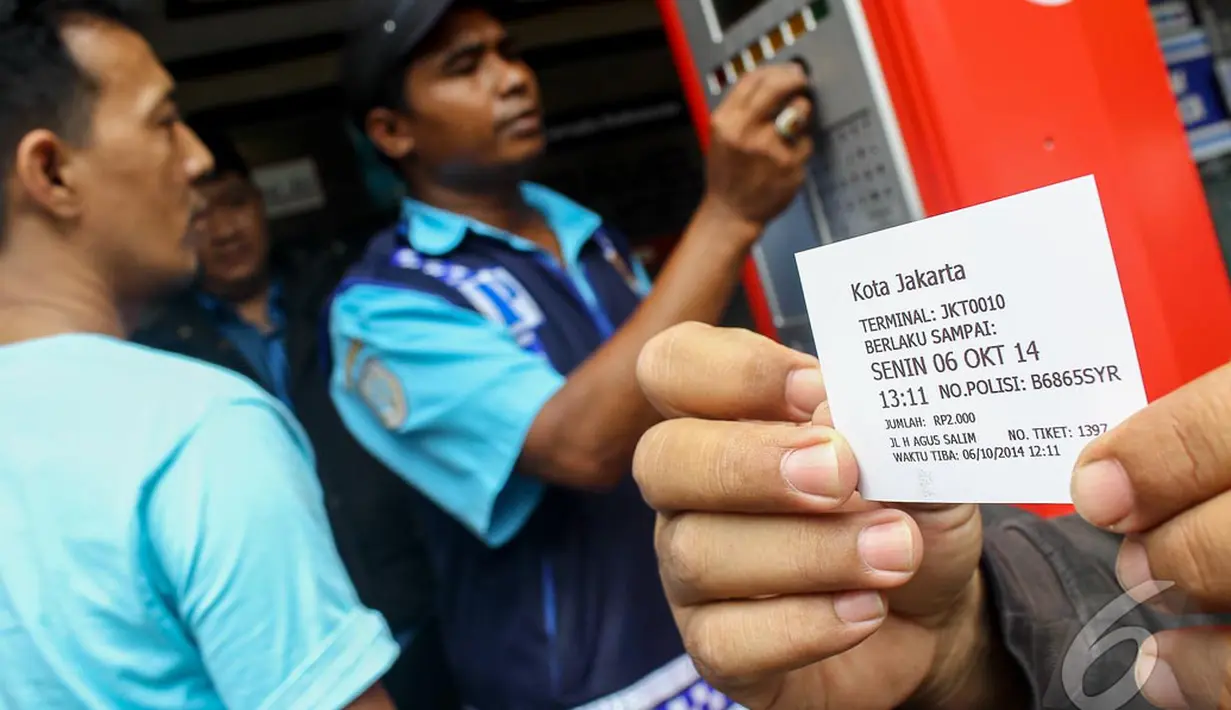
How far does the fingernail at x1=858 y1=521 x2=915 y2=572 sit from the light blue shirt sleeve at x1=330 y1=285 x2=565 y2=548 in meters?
0.36

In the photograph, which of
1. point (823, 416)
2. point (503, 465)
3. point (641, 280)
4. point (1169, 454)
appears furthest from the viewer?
point (641, 280)

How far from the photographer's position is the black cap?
80cm

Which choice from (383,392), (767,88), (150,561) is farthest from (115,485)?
(767,88)

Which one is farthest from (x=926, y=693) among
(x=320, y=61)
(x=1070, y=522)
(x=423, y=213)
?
(x=320, y=61)

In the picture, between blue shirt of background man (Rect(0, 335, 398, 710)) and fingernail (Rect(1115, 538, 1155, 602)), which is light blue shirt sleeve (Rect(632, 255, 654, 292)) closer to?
blue shirt of background man (Rect(0, 335, 398, 710))

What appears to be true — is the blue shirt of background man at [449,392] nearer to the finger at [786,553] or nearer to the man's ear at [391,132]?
the man's ear at [391,132]

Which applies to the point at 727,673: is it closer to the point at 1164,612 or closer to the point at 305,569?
the point at 1164,612

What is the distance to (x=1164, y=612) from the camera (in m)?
0.31

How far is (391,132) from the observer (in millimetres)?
895

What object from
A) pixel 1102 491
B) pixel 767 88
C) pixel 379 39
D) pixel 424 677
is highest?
pixel 379 39

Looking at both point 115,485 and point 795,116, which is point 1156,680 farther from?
point 115,485

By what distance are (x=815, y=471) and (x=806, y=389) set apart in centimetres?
5

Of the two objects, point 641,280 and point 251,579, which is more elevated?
point 641,280

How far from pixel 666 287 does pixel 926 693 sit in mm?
343
